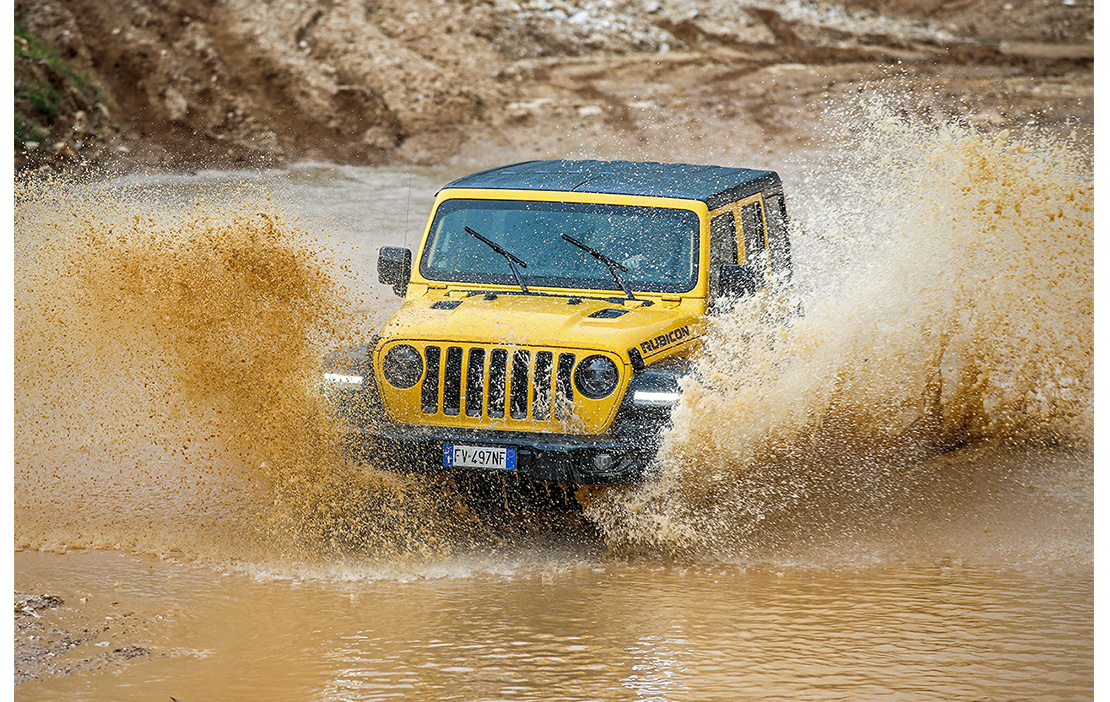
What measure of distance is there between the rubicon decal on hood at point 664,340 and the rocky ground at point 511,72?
15.2 m

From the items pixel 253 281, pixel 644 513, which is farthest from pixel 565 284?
pixel 253 281

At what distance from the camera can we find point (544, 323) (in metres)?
6.96

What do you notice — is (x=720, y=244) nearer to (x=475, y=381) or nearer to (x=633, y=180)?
(x=633, y=180)

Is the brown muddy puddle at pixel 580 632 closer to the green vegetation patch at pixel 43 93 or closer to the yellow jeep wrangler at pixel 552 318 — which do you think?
the yellow jeep wrangler at pixel 552 318

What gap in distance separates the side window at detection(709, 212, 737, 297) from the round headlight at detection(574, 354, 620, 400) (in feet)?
3.47

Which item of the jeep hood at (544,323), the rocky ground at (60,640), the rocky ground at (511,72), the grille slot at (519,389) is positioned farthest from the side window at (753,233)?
the rocky ground at (511,72)

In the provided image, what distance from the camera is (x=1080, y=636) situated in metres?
6.09

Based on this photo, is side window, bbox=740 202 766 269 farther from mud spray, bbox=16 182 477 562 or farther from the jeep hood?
mud spray, bbox=16 182 477 562

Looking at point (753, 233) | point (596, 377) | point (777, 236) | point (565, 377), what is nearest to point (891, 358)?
point (777, 236)

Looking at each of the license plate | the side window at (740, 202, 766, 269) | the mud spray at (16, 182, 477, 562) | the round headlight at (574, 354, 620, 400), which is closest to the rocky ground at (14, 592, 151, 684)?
the mud spray at (16, 182, 477, 562)

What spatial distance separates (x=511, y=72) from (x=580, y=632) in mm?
20052

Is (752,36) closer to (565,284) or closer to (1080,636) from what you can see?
(565,284)
